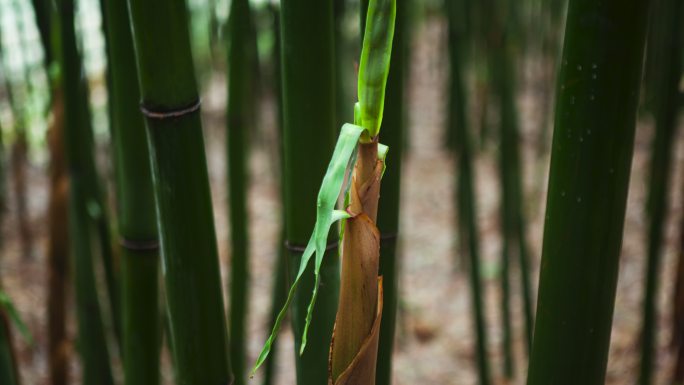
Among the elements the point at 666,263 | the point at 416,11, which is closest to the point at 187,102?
the point at 666,263

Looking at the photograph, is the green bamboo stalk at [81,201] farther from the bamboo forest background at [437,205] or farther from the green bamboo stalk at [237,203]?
the green bamboo stalk at [237,203]

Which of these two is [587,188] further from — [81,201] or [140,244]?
[81,201]

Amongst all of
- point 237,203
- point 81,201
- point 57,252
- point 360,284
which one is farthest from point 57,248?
point 360,284

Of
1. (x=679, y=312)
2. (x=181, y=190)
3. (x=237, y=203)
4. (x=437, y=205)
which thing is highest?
(x=181, y=190)

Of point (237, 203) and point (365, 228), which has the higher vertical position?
point (365, 228)

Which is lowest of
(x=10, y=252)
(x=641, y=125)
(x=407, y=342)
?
(x=407, y=342)

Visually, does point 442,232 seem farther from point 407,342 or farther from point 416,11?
point 416,11

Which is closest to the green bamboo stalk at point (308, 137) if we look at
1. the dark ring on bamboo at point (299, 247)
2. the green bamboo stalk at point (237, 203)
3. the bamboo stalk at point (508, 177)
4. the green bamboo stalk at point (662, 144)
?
the dark ring on bamboo at point (299, 247)

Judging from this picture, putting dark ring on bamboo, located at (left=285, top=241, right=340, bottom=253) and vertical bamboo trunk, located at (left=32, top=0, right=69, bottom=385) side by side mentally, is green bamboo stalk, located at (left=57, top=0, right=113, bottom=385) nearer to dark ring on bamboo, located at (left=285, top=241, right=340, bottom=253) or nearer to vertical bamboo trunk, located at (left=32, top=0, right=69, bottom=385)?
vertical bamboo trunk, located at (left=32, top=0, right=69, bottom=385)
